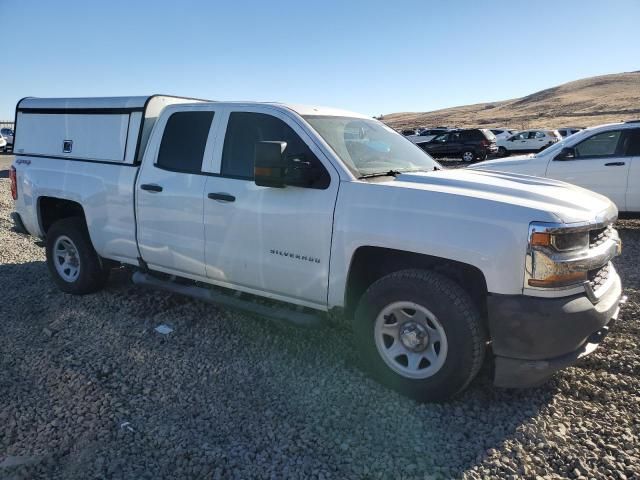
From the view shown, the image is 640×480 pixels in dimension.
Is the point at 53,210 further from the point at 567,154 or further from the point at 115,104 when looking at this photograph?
the point at 567,154

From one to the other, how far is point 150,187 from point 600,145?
728 cm

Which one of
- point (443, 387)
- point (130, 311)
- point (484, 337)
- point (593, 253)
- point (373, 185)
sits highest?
point (373, 185)

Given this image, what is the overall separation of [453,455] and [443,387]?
0.46m

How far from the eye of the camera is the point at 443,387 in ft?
10.8

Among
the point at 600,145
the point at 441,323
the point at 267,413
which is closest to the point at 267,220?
the point at 267,413

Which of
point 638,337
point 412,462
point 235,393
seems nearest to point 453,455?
point 412,462

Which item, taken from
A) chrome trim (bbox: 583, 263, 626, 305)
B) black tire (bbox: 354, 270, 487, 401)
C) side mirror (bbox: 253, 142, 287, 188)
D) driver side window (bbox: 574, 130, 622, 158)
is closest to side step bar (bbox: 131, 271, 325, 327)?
black tire (bbox: 354, 270, 487, 401)

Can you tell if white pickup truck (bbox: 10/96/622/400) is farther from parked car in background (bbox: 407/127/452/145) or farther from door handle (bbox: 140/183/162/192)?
parked car in background (bbox: 407/127/452/145)

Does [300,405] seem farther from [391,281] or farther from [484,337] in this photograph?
[484,337]

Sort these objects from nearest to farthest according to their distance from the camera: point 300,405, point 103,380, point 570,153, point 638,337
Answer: point 300,405, point 103,380, point 638,337, point 570,153

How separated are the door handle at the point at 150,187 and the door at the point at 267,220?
56 centimetres

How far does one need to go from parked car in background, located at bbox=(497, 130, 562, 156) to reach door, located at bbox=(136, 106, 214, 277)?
2267cm

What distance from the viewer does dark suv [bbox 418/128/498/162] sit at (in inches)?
919

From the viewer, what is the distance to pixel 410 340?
3408 mm
